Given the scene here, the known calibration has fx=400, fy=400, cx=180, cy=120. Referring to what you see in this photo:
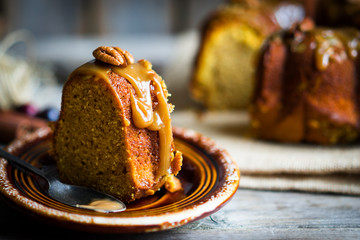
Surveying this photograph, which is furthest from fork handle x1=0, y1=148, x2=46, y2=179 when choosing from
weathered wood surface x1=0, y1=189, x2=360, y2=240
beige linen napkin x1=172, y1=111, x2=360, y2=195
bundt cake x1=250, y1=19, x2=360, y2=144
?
bundt cake x1=250, y1=19, x2=360, y2=144

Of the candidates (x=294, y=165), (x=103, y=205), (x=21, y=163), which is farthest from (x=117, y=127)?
(x=294, y=165)

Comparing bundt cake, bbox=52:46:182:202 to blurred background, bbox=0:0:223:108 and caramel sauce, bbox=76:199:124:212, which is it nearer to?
caramel sauce, bbox=76:199:124:212

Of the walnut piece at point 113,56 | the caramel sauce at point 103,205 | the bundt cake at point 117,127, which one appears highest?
the walnut piece at point 113,56

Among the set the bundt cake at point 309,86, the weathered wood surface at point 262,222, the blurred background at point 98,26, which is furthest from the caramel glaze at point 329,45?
the blurred background at point 98,26

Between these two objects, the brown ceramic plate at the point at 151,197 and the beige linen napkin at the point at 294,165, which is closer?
the brown ceramic plate at the point at 151,197

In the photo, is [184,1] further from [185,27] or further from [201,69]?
[201,69]

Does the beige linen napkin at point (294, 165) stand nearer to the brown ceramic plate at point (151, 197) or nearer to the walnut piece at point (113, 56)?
the brown ceramic plate at point (151, 197)

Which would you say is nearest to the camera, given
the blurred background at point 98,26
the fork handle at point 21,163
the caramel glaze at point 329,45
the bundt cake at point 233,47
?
the fork handle at point 21,163
